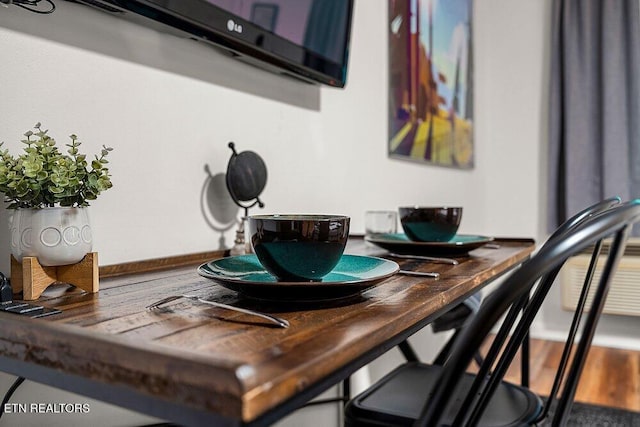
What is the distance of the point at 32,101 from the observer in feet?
→ 3.02

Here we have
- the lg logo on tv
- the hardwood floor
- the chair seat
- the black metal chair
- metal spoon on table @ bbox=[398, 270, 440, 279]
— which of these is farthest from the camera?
the hardwood floor

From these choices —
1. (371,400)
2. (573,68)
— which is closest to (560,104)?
(573,68)

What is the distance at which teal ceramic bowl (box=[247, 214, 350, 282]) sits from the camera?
685 millimetres

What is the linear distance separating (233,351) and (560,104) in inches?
135

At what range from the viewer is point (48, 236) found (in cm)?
76

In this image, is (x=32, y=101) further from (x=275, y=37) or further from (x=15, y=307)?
(x=275, y=37)

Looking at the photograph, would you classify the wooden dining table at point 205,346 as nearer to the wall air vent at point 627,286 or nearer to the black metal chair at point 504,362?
the black metal chair at point 504,362

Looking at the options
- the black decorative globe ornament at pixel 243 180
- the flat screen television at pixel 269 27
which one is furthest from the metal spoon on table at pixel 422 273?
the flat screen television at pixel 269 27

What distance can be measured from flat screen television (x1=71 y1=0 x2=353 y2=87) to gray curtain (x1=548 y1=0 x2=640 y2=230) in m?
2.21

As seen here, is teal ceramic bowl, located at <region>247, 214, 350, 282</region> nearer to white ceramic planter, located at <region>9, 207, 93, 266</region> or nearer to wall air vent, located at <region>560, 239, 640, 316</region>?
white ceramic planter, located at <region>9, 207, 93, 266</region>

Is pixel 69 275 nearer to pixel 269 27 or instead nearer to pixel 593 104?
pixel 269 27

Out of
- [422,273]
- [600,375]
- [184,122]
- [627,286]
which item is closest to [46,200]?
[184,122]

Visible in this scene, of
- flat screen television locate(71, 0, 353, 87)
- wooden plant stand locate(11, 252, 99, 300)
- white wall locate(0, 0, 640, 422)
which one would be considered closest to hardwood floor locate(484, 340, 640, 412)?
white wall locate(0, 0, 640, 422)

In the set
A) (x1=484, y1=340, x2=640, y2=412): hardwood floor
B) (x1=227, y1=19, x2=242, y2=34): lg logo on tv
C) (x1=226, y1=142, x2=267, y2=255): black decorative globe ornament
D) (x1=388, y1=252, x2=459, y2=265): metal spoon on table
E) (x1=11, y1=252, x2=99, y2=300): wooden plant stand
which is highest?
(x1=227, y1=19, x2=242, y2=34): lg logo on tv
